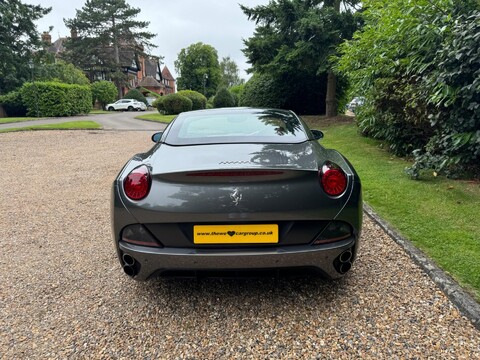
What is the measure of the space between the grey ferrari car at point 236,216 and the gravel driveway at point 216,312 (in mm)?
320

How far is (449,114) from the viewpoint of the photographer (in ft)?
17.4

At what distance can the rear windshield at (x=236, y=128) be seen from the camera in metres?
2.79

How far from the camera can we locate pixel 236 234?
2.15m

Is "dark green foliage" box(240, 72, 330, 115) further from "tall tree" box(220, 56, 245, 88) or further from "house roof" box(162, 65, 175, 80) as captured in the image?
"house roof" box(162, 65, 175, 80)

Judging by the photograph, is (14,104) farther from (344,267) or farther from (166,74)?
(166,74)

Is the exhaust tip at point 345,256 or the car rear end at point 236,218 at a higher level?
the car rear end at point 236,218

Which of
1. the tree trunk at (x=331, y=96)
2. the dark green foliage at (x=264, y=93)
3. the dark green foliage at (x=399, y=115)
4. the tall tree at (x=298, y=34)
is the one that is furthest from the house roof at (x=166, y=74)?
the dark green foliage at (x=399, y=115)

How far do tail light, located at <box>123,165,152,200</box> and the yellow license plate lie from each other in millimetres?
404

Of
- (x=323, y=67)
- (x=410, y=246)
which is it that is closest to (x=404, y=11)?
(x=410, y=246)

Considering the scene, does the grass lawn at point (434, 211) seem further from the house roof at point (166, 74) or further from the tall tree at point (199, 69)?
the house roof at point (166, 74)

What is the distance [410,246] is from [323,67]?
11.5m

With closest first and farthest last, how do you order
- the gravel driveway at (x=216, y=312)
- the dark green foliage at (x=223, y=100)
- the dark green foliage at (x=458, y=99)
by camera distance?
the gravel driveway at (x=216, y=312) → the dark green foliage at (x=458, y=99) → the dark green foliage at (x=223, y=100)

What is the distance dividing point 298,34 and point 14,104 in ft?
79.3

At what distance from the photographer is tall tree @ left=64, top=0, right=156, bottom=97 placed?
49.3m
